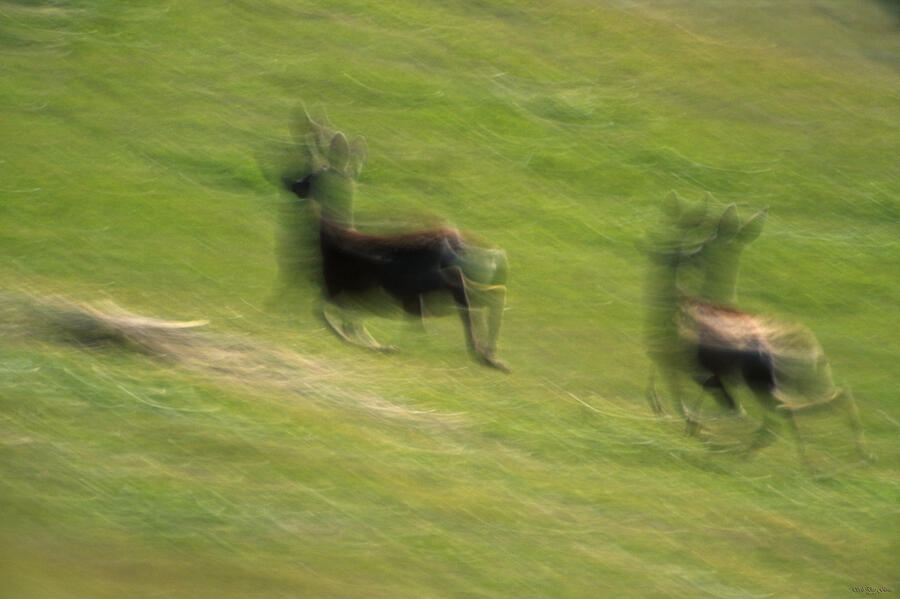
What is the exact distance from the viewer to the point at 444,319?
6.48m

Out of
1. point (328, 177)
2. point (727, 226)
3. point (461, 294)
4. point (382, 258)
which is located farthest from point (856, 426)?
point (328, 177)

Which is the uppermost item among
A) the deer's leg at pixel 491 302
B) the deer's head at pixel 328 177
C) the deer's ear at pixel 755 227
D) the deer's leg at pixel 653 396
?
the deer's head at pixel 328 177

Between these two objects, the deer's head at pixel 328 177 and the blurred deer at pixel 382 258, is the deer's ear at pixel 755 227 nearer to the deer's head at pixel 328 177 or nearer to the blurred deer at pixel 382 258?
the blurred deer at pixel 382 258

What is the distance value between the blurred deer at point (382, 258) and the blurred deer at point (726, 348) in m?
0.99

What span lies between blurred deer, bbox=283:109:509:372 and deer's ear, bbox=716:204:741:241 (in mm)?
1201

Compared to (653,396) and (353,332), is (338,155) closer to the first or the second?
(353,332)

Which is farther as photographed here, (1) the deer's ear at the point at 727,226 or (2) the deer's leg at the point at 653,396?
(2) the deer's leg at the point at 653,396

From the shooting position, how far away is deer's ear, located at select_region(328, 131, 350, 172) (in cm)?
572

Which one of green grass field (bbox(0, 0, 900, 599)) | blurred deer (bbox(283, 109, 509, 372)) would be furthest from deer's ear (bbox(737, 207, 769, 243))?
blurred deer (bbox(283, 109, 509, 372))

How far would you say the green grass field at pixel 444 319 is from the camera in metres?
5.56

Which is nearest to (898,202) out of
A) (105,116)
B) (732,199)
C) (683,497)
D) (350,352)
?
(732,199)
